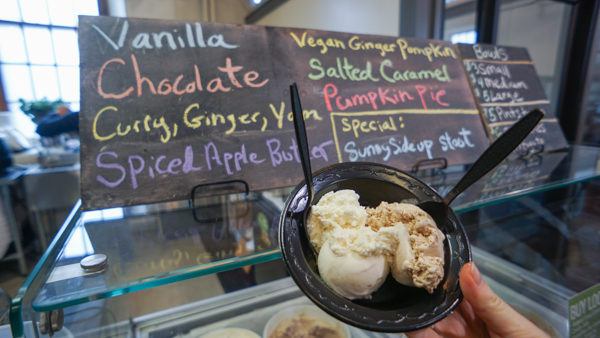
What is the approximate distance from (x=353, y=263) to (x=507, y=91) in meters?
1.18

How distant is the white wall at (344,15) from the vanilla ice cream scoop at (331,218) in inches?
63.1

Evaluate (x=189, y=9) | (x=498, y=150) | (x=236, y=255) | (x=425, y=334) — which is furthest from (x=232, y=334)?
(x=189, y=9)

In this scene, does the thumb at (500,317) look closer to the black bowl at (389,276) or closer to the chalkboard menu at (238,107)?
the black bowl at (389,276)

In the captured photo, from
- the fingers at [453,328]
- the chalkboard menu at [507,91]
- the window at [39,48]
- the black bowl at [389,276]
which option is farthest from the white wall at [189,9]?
the fingers at [453,328]

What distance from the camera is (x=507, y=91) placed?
1.22 m

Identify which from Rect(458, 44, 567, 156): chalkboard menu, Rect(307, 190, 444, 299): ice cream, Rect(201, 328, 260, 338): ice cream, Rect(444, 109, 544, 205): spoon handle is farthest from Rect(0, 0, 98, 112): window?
Rect(444, 109, 544, 205): spoon handle

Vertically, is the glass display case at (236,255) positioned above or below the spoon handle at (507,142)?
below

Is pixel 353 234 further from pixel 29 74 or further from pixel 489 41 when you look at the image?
pixel 29 74

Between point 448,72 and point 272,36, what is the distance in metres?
0.68

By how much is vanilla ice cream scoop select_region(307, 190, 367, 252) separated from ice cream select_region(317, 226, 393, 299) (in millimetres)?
17

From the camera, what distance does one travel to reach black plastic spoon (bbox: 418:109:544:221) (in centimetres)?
47

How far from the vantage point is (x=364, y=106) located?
3.15ft

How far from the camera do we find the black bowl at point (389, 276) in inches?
15.8

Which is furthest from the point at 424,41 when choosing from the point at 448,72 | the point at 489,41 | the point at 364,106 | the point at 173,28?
the point at 173,28
